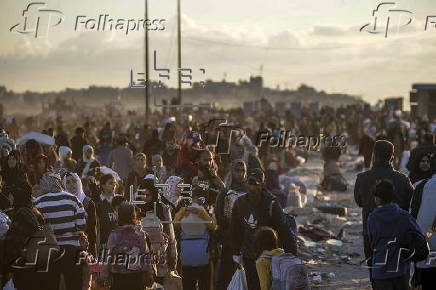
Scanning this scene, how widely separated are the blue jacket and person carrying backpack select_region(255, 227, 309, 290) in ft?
2.32

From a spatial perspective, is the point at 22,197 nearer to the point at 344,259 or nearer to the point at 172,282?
the point at 172,282

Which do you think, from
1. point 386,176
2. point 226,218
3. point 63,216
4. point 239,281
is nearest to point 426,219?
point 386,176

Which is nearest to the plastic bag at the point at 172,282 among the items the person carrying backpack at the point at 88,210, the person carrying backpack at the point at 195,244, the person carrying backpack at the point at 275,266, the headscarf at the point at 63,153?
the person carrying backpack at the point at 195,244

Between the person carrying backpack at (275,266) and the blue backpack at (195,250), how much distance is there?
1401mm

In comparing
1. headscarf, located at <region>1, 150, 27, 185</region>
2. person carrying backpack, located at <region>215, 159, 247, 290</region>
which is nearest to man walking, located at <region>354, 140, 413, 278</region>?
person carrying backpack, located at <region>215, 159, 247, 290</region>

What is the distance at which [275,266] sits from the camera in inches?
333

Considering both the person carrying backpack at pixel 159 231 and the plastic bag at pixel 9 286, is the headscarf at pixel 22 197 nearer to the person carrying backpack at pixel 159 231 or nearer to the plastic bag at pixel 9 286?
the plastic bag at pixel 9 286

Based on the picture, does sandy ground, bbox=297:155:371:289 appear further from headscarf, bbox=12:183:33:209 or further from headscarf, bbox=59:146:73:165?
headscarf, bbox=12:183:33:209

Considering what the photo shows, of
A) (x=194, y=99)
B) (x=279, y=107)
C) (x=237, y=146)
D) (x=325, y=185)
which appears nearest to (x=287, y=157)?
(x=325, y=185)

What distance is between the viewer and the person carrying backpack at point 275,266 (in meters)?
8.33

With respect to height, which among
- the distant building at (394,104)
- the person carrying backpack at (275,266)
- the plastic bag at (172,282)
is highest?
the person carrying backpack at (275,266)

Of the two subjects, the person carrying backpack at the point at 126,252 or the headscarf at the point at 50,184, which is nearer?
the person carrying backpack at the point at 126,252

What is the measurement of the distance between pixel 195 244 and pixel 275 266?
179cm

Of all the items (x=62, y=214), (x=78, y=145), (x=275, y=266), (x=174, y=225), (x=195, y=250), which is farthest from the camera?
(x=78, y=145)
